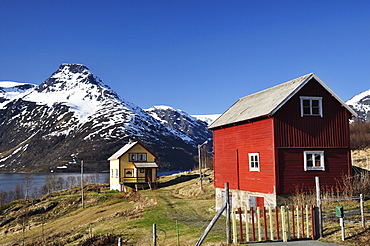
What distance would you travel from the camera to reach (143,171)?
7131cm

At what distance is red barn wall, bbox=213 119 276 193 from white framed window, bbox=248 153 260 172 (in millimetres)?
278

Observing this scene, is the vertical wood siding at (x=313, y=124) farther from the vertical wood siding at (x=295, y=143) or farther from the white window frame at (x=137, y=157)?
the white window frame at (x=137, y=157)

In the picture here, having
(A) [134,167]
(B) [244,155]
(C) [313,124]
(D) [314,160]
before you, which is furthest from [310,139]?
(A) [134,167]

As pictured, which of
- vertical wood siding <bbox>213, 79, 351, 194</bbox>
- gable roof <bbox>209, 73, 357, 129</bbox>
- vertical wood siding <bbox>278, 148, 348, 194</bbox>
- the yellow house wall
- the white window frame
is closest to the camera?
vertical wood siding <bbox>278, 148, 348, 194</bbox>

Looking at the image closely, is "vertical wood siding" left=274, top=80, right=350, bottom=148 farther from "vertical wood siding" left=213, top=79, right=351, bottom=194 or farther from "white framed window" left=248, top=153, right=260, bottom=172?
"white framed window" left=248, top=153, right=260, bottom=172

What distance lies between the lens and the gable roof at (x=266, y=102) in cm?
3072

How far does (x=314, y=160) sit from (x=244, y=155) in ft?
20.1

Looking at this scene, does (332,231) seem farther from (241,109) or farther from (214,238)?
(241,109)

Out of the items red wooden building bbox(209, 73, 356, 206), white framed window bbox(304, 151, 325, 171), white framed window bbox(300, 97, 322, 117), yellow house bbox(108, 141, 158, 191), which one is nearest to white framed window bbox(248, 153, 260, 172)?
red wooden building bbox(209, 73, 356, 206)

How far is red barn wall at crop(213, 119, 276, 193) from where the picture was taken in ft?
100

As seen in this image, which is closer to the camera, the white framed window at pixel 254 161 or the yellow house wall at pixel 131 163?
the white framed window at pixel 254 161

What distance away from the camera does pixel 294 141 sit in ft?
100

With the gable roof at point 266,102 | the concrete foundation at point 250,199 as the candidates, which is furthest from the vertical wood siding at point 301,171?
the gable roof at point 266,102

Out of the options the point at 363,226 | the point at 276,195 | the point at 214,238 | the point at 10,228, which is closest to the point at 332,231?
the point at 363,226
